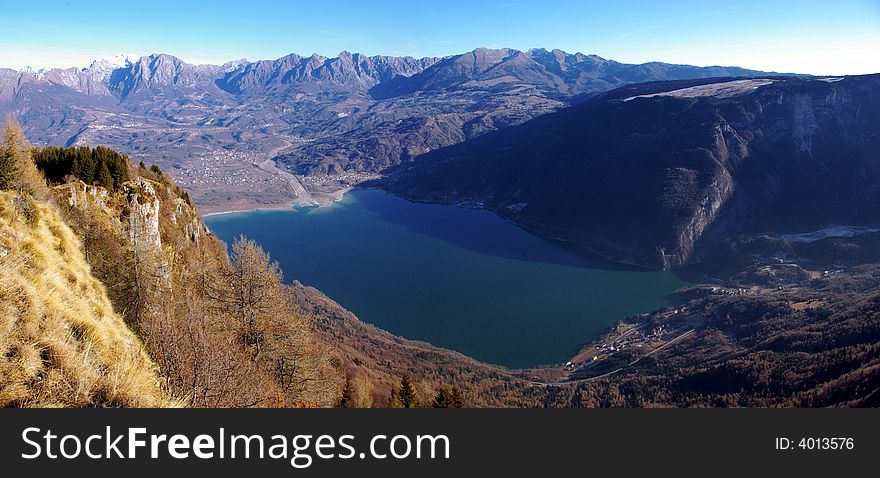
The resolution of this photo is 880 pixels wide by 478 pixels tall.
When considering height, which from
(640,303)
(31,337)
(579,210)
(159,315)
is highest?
(31,337)

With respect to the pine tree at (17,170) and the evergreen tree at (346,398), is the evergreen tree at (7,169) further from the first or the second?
the evergreen tree at (346,398)

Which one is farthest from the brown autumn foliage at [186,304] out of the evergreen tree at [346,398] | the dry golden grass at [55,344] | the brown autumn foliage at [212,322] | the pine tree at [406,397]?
the pine tree at [406,397]

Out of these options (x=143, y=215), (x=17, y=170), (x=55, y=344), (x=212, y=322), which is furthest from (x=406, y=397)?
(x=17, y=170)

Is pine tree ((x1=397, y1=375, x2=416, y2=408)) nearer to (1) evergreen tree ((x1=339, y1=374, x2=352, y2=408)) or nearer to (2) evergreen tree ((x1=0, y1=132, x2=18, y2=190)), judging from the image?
(1) evergreen tree ((x1=339, y1=374, x2=352, y2=408))

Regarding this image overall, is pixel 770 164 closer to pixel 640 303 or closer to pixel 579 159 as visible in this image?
pixel 579 159

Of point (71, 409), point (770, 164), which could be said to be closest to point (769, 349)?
point (71, 409)

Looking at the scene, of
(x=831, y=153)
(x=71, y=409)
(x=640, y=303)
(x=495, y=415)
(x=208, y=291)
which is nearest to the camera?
(x=71, y=409)
